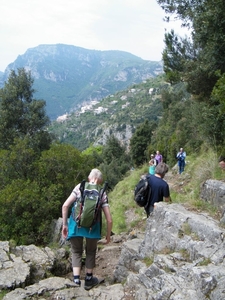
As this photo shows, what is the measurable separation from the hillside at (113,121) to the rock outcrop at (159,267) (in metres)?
67.5

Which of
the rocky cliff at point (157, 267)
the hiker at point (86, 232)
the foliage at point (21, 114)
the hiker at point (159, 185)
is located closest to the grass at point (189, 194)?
the rocky cliff at point (157, 267)

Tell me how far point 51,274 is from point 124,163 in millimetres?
41515

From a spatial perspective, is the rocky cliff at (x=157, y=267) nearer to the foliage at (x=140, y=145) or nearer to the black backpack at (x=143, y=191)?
the black backpack at (x=143, y=191)

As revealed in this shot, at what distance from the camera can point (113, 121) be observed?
122 m

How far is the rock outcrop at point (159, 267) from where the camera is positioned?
3346 mm

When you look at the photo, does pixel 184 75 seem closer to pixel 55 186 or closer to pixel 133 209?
pixel 133 209

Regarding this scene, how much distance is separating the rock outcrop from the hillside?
6750cm

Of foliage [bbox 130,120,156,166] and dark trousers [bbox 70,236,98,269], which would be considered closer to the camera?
dark trousers [bbox 70,236,98,269]

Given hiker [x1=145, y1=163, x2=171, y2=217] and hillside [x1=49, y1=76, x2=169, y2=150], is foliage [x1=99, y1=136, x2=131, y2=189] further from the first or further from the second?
hiker [x1=145, y1=163, x2=171, y2=217]

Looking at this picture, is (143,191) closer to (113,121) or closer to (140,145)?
(140,145)

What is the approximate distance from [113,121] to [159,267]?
118 m

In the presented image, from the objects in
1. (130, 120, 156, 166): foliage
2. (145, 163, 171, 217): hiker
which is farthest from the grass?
(130, 120, 156, 166): foliage

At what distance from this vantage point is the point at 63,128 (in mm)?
157500

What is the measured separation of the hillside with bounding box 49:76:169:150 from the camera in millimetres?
105000
